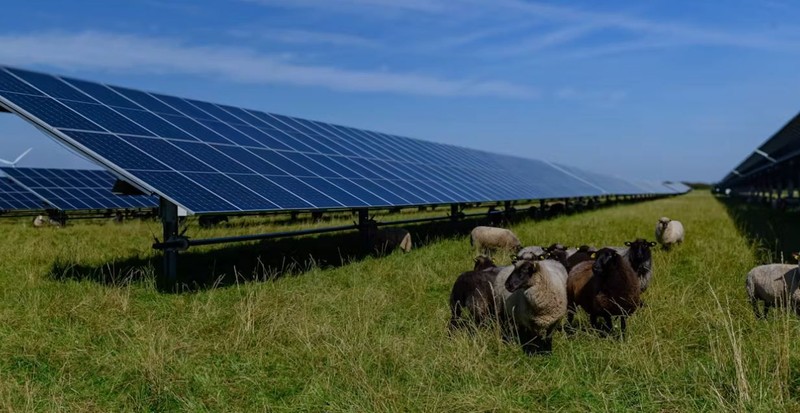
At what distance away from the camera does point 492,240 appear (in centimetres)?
1611

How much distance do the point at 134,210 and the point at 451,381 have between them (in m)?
33.6

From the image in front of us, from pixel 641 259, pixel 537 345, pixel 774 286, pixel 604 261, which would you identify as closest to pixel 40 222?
pixel 641 259

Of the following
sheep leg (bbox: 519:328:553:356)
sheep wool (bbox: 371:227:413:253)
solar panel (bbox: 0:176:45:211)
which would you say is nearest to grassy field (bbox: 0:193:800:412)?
sheep leg (bbox: 519:328:553:356)

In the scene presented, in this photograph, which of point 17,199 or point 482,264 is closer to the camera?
point 482,264

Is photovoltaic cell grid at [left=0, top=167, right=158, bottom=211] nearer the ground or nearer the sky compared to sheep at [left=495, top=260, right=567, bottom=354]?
nearer the ground

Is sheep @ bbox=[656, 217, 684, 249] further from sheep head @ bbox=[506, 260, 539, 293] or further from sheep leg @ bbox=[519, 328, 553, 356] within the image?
sheep head @ bbox=[506, 260, 539, 293]

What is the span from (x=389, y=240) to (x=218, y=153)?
5215mm

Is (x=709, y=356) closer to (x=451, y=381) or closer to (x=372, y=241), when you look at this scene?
(x=451, y=381)

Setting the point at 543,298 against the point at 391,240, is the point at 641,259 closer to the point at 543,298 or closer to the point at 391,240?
the point at 543,298

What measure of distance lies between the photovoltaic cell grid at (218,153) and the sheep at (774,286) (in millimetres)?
7567

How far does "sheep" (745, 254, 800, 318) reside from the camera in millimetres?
7884

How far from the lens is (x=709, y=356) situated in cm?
623

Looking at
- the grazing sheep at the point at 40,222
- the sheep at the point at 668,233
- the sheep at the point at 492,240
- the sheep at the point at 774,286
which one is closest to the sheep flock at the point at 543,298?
the sheep at the point at 774,286

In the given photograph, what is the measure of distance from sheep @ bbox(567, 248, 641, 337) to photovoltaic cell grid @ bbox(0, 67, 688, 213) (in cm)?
580
